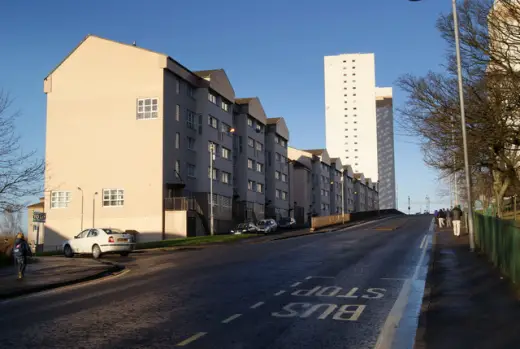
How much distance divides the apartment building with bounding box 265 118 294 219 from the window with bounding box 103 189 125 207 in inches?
1245

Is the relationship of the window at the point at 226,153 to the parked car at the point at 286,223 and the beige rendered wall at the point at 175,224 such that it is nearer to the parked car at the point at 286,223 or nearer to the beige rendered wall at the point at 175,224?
the parked car at the point at 286,223

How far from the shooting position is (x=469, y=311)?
385 inches

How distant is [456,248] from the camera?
24266 millimetres

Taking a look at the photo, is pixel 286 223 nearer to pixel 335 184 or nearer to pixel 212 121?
pixel 212 121

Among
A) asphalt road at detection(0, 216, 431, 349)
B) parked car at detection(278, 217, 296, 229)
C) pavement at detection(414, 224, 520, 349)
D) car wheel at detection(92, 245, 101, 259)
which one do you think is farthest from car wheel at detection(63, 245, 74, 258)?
parked car at detection(278, 217, 296, 229)

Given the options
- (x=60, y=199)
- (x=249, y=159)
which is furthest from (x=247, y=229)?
(x=249, y=159)

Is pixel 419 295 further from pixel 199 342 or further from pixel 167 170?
pixel 167 170

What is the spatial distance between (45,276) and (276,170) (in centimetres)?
6761

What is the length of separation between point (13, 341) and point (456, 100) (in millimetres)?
18857

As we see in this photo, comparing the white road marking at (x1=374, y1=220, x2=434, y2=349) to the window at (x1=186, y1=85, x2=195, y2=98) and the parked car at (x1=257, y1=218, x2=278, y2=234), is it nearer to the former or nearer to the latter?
the parked car at (x1=257, y1=218, x2=278, y2=234)

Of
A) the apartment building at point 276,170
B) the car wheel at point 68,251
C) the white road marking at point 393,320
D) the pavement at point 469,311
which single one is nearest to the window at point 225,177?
the apartment building at point 276,170

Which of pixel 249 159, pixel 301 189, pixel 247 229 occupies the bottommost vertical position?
pixel 247 229

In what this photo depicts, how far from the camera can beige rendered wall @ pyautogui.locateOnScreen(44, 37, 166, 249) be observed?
164 feet

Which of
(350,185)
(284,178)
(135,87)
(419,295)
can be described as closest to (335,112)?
(350,185)
